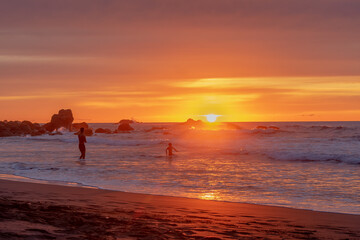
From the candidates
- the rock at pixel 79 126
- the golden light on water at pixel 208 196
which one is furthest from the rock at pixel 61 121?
the golden light on water at pixel 208 196

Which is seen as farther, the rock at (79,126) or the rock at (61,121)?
the rock at (79,126)

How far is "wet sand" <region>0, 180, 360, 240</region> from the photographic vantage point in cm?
583

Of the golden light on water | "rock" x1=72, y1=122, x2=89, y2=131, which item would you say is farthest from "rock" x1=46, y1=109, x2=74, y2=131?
the golden light on water

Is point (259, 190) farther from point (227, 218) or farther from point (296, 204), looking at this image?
point (227, 218)

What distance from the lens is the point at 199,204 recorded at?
9445 mm

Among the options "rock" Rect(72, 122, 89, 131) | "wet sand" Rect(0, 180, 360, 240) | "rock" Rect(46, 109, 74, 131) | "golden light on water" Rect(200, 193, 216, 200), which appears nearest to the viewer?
"wet sand" Rect(0, 180, 360, 240)

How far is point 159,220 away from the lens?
701cm

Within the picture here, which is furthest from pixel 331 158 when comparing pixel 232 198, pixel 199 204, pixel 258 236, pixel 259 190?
pixel 258 236

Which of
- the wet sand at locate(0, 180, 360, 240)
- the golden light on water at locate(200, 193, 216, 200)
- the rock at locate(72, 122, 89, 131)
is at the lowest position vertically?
the golden light on water at locate(200, 193, 216, 200)

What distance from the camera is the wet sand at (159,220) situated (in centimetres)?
583

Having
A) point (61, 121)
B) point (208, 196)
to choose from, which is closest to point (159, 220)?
point (208, 196)

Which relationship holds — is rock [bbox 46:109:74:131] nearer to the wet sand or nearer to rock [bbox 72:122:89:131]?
rock [bbox 72:122:89:131]

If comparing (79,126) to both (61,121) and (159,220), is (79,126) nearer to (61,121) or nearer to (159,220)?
(61,121)

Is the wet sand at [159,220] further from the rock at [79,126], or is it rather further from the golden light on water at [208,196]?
the rock at [79,126]
